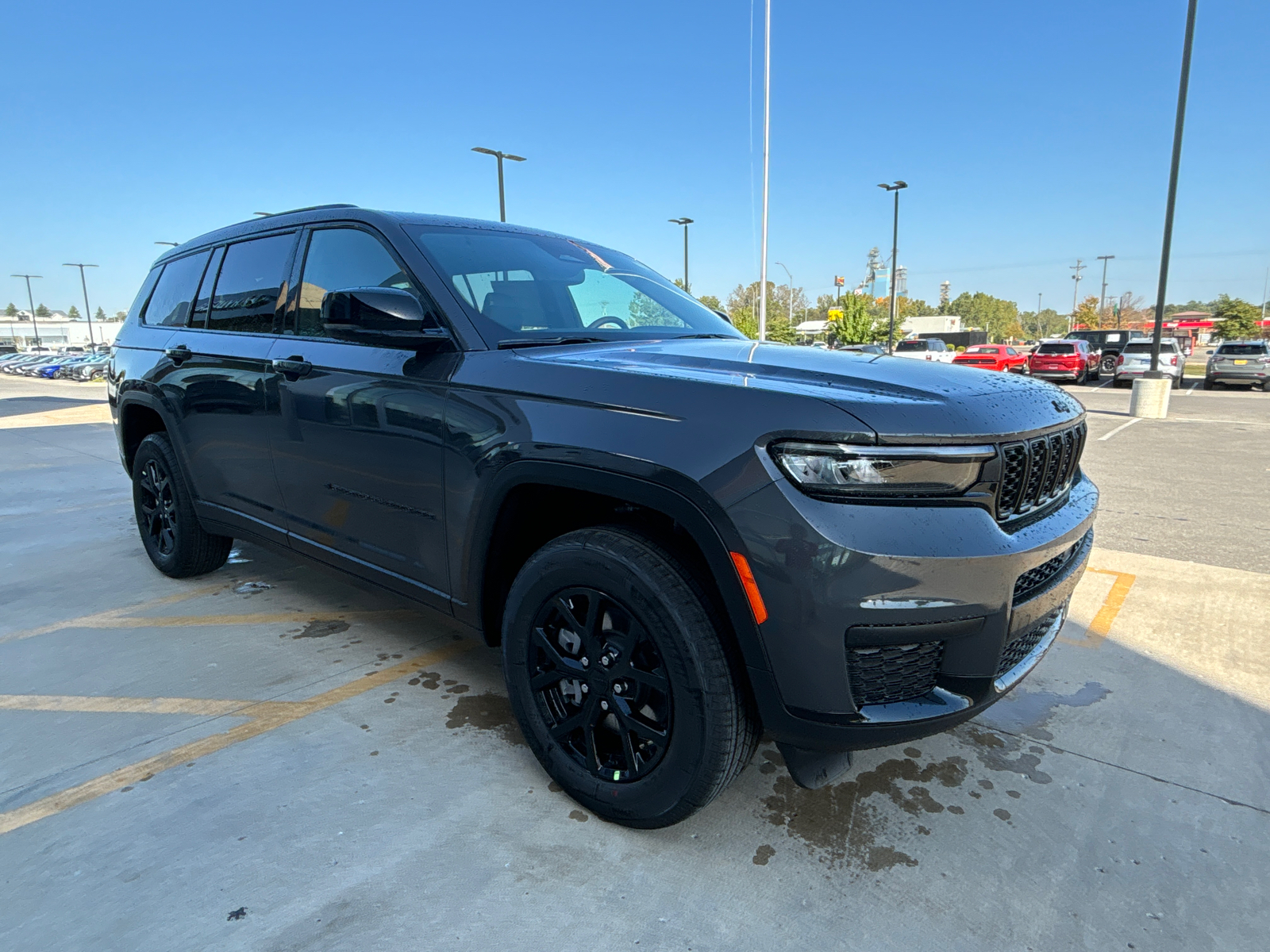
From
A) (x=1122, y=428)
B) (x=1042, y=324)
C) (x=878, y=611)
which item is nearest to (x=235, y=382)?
(x=878, y=611)

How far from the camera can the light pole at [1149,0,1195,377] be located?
12703mm

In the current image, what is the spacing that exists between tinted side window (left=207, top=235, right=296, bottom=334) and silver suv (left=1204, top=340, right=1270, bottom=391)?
26.0m

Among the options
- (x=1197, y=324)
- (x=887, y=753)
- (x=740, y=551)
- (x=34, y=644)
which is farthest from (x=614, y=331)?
(x=1197, y=324)

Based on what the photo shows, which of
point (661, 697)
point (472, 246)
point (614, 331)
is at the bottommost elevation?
point (661, 697)

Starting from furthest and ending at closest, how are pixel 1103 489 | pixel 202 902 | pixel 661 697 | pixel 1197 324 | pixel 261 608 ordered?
pixel 1197 324 < pixel 1103 489 < pixel 261 608 < pixel 661 697 < pixel 202 902

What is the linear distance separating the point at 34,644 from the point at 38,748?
1183 mm

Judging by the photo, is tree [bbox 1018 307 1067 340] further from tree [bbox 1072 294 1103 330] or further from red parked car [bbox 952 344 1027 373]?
red parked car [bbox 952 344 1027 373]

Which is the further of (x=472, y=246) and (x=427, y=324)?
(x=472, y=246)

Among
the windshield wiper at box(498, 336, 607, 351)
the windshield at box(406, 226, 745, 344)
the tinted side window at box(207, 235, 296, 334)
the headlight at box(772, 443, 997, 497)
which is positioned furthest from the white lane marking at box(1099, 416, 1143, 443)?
the tinted side window at box(207, 235, 296, 334)

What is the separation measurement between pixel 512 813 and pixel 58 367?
53.9 m

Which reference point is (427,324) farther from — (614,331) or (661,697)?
(661,697)

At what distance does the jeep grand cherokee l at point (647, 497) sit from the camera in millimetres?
1715

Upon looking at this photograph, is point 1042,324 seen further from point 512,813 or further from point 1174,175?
point 512,813

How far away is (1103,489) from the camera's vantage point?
7.07 metres
